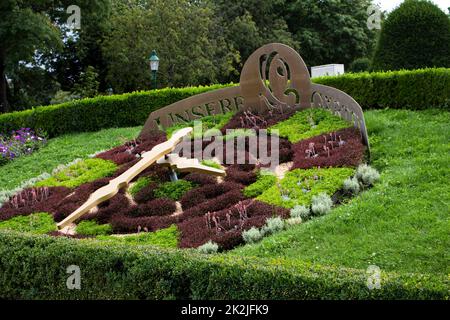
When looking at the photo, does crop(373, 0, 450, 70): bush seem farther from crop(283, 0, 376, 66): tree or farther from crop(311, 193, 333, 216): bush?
crop(283, 0, 376, 66): tree

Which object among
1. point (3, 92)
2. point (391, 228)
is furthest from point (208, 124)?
point (3, 92)

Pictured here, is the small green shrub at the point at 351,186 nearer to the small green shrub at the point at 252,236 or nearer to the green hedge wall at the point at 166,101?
the small green shrub at the point at 252,236

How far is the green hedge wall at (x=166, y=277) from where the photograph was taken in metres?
3.46

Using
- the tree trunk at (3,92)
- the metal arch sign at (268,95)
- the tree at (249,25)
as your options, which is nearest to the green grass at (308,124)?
the metal arch sign at (268,95)

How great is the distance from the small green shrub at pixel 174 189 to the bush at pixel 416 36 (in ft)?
18.5

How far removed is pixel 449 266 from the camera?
4680 millimetres

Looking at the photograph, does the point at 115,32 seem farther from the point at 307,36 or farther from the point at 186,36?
the point at 307,36

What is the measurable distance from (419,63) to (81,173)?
643cm

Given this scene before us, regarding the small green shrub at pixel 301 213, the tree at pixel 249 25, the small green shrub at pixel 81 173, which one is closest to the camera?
the small green shrub at pixel 301 213

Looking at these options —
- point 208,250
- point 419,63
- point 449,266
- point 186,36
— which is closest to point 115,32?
point 186,36

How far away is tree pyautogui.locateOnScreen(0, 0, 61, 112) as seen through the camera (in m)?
18.3

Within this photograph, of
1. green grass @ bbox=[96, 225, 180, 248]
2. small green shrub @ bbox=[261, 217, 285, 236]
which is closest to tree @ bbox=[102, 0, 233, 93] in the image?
green grass @ bbox=[96, 225, 180, 248]

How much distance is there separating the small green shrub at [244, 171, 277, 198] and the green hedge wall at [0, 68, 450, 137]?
12.1 feet

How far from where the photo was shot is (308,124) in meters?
8.64
